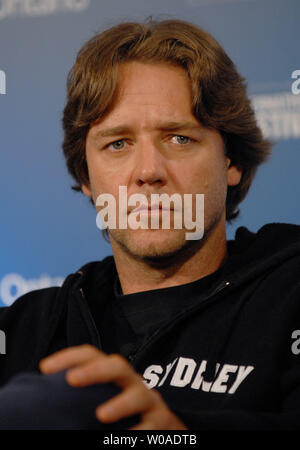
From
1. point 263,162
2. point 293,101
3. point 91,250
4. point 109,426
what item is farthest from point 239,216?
point 109,426

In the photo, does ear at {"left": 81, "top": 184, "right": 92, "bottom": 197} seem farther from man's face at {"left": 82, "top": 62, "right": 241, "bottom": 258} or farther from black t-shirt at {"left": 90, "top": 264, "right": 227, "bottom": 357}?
black t-shirt at {"left": 90, "top": 264, "right": 227, "bottom": 357}

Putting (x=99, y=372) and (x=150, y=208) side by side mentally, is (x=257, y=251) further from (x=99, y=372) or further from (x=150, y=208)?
(x=99, y=372)

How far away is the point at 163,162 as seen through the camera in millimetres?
1122

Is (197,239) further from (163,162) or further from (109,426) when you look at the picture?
(109,426)

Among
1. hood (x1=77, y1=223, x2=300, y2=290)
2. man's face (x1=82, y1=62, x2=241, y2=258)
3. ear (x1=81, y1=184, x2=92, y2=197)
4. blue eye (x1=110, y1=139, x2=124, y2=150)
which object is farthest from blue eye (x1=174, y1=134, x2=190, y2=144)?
ear (x1=81, y1=184, x2=92, y2=197)

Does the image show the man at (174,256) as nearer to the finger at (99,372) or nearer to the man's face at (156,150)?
the man's face at (156,150)

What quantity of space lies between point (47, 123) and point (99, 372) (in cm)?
109

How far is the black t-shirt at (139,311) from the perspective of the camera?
113 cm

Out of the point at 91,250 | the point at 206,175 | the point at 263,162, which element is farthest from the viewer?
the point at 91,250

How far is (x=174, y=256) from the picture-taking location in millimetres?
1162

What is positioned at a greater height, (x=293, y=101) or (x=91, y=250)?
(x=293, y=101)

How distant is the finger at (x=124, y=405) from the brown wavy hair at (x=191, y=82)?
68cm

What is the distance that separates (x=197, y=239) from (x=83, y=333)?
0.27 m

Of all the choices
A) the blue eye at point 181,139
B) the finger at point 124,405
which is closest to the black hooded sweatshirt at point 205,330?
the finger at point 124,405
